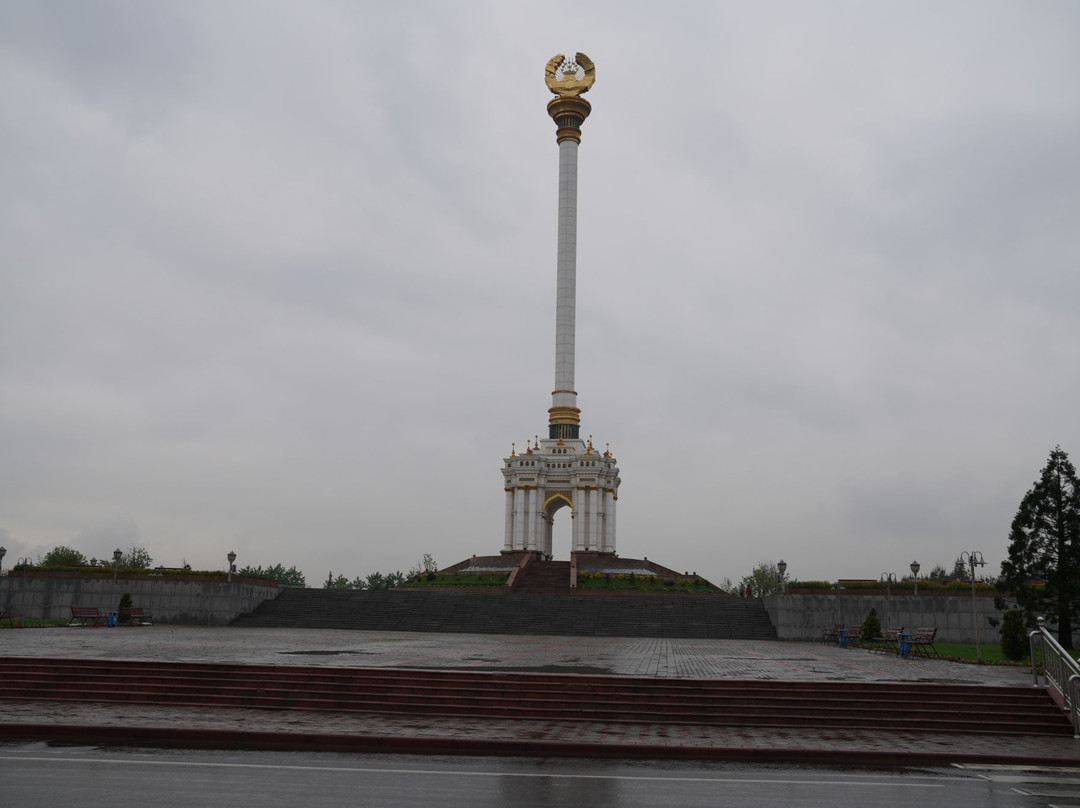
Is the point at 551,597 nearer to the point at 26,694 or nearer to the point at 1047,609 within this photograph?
the point at 1047,609

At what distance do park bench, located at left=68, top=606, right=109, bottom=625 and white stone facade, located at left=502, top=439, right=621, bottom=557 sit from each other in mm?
33568

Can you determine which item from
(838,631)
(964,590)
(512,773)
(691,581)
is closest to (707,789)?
(512,773)

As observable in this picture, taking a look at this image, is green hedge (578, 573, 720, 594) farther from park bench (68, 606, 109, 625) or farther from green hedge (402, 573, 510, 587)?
park bench (68, 606, 109, 625)

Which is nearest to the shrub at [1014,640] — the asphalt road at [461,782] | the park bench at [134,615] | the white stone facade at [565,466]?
the asphalt road at [461,782]

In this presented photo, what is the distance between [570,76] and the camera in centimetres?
7700

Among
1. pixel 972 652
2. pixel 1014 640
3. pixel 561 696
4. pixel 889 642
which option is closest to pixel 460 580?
pixel 889 642

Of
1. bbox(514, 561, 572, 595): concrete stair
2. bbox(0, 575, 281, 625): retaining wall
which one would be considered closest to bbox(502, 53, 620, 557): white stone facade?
bbox(514, 561, 572, 595): concrete stair

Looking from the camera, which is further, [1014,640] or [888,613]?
[888,613]

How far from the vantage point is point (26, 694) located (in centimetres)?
1627

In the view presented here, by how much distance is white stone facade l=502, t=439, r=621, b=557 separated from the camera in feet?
217

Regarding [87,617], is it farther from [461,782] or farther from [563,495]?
[563,495]

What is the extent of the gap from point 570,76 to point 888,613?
56.1m

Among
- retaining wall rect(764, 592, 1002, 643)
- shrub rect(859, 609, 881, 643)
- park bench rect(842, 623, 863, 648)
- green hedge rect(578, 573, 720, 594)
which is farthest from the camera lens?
green hedge rect(578, 573, 720, 594)

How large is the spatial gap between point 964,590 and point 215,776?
3350 cm
